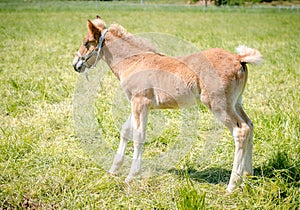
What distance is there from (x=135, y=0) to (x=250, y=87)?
30121 millimetres

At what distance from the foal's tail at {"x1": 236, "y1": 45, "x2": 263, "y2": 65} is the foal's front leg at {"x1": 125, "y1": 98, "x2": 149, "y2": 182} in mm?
1070

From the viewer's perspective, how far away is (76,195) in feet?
11.1

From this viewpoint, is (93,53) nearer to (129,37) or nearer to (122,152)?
(129,37)

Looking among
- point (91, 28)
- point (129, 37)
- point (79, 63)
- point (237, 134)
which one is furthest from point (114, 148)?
point (237, 134)

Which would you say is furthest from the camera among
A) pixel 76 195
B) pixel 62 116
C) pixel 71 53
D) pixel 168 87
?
pixel 71 53

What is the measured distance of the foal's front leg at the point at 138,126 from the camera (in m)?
3.71

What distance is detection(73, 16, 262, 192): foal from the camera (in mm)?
3461

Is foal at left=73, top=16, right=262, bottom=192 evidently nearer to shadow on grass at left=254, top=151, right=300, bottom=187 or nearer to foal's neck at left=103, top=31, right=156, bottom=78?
foal's neck at left=103, top=31, right=156, bottom=78

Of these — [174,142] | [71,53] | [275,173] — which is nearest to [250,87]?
[174,142]

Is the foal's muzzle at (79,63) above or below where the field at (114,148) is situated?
above

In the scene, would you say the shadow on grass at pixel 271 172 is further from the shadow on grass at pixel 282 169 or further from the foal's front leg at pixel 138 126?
the foal's front leg at pixel 138 126

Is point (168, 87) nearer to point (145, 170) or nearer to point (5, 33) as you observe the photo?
point (145, 170)

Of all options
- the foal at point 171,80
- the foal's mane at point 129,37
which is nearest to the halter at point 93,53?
the foal at point 171,80

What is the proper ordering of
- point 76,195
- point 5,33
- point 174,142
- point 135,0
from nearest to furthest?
1. point 76,195
2. point 174,142
3. point 5,33
4. point 135,0
